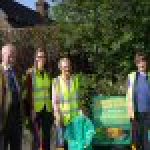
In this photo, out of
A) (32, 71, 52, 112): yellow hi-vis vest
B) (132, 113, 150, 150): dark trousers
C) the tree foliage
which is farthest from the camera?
the tree foliage

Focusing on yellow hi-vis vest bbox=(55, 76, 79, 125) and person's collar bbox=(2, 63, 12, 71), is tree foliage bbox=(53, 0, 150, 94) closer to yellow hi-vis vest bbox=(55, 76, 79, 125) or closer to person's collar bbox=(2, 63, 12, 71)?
yellow hi-vis vest bbox=(55, 76, 79, 125)

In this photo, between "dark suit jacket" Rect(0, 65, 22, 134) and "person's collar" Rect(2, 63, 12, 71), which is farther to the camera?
"person's collar" Rect(2, 63, 12, 71)

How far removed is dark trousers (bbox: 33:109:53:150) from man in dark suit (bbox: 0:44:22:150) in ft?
2.51

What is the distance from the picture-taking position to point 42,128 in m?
10.1

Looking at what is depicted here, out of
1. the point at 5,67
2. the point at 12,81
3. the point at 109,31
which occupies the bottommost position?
the point at 12,81

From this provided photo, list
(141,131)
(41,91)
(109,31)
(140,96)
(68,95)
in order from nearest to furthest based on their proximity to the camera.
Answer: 1. (41,91)
2. (68,95)
3. (140,96)
4. (141,131)
5. (109,31)

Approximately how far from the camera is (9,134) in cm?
920

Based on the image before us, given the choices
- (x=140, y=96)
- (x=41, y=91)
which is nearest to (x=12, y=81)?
(x=41, y=91)

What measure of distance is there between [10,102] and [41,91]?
92cm

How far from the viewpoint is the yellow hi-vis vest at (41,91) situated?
32.2ft

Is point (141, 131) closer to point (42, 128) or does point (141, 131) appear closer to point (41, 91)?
point (42, 128)

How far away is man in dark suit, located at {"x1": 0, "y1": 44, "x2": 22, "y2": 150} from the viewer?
9.03 m

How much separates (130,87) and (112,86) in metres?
7.10

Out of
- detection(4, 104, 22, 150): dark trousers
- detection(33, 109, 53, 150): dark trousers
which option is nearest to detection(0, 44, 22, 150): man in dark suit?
detection(4, 104, 22, 150): dark trousers
